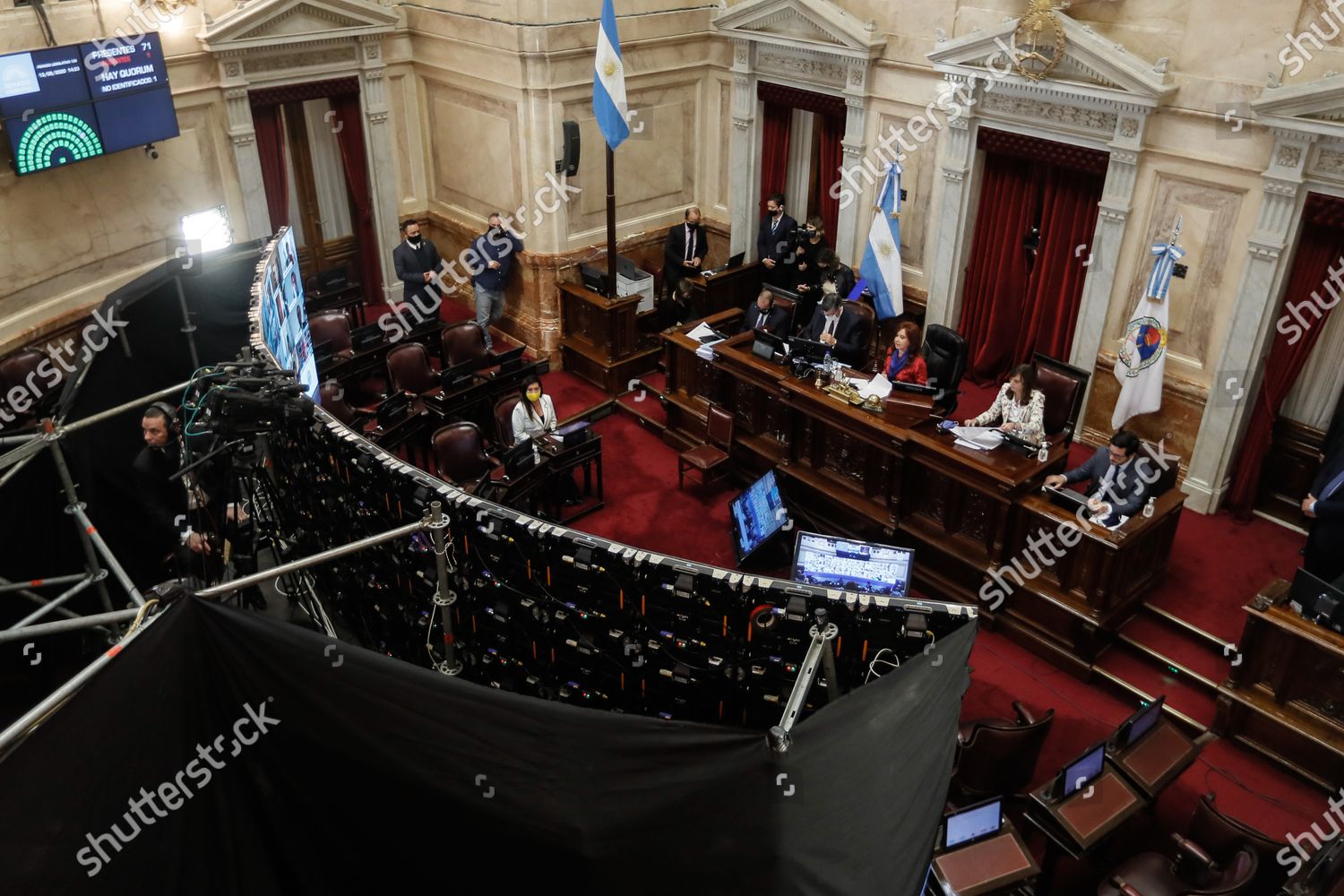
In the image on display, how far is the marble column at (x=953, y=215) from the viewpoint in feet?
28.5

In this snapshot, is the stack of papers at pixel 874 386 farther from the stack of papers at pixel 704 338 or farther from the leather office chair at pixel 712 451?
the stack of papers at pixel 704 338

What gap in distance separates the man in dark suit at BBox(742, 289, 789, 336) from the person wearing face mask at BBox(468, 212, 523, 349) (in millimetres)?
2832

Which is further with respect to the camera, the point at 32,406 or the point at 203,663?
the point at 32,406

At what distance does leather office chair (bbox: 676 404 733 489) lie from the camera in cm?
839

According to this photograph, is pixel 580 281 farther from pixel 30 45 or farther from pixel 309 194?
pixel 30 45

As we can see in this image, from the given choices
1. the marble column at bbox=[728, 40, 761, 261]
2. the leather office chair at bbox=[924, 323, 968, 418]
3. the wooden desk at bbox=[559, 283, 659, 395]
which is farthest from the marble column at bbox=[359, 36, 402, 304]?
the leather office chair at bbox=[924, 323, 968, 418]

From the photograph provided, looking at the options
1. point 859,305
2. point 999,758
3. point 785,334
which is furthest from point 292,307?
point 999,758

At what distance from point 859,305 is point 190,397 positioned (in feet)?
19.4

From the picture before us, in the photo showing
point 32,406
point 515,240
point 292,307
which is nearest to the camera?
point 292,307

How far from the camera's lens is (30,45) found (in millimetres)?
8188

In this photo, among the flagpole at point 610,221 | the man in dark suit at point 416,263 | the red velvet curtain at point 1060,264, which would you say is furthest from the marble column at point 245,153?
the red velvet curtain at point 1060,264

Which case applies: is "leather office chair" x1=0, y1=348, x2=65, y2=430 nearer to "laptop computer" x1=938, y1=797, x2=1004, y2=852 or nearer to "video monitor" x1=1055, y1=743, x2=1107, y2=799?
"laptop computer" x1=938, y1=797, x2=1004, y2=852

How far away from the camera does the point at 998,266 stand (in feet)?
29.9

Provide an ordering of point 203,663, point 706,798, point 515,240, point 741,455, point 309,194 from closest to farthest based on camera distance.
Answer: point 706,798, point 203,663, point 741,455, point 515,240, point 309,194
